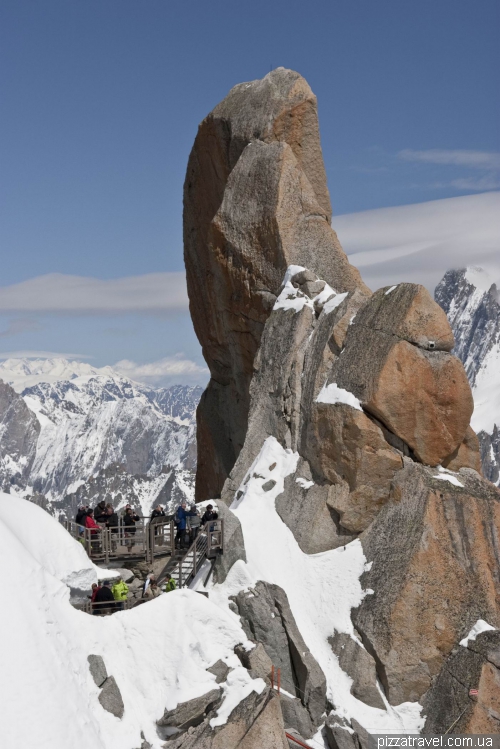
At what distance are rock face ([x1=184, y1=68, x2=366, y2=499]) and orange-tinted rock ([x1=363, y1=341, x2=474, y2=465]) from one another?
5655 millimetres

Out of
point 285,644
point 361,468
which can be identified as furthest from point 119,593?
point 361,468

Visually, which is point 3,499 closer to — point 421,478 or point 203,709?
point 203,709

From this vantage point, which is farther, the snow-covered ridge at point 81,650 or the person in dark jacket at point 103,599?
the person in dark jacket at point 103,599

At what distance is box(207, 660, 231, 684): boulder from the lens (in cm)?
2464

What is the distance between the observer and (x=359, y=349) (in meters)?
32.8

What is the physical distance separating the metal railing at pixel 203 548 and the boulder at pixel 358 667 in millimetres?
4797

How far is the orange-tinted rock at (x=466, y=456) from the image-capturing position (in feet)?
109

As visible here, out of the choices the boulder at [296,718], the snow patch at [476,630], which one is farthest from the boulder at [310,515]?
the boulder at [296,718]

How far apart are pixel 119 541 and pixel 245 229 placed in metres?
15.5

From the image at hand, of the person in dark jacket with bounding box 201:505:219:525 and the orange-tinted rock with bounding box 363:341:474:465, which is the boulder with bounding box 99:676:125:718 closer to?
the person in dark jacket with bounding box 201:505:219:525

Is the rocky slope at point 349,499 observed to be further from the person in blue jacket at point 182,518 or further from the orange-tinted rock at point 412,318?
the person in blue jacket at point 182,518

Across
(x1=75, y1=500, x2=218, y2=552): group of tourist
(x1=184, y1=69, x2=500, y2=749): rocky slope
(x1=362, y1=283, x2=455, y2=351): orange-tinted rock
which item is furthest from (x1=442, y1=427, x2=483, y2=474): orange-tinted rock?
(x1=75, y1=500, x2=218, y2=552): group of tourist

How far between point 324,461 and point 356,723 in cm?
895

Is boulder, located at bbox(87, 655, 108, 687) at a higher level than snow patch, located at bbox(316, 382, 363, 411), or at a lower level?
lower
